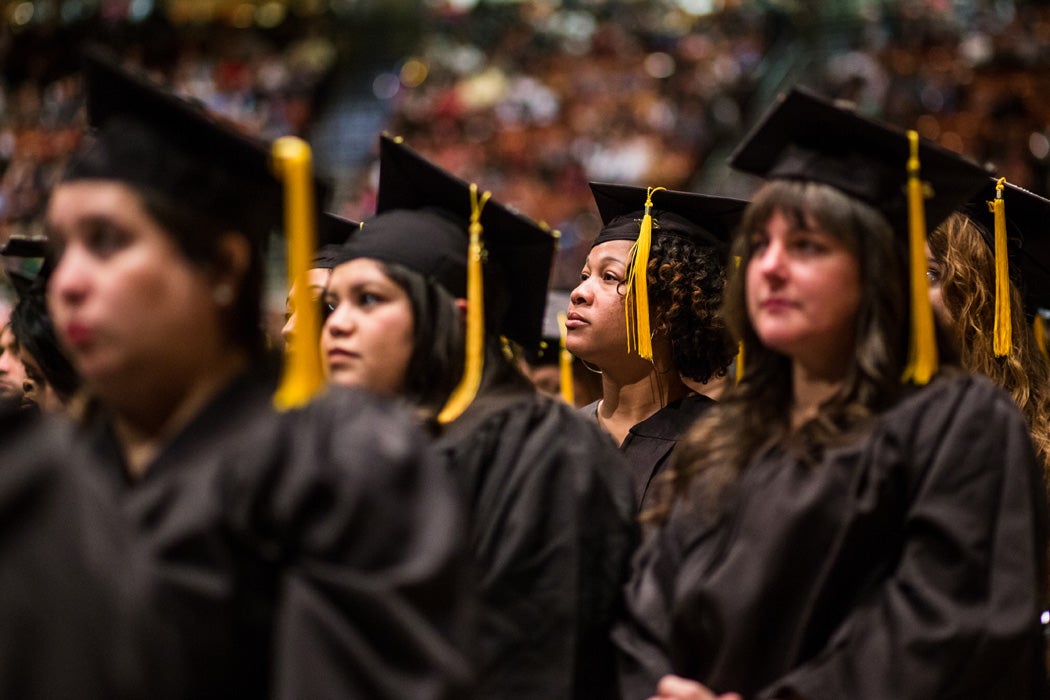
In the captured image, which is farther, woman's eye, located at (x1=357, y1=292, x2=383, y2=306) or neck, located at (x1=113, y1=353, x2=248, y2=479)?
woman's eye, located at (x1=357, y1=292, x2=383, y2=306)

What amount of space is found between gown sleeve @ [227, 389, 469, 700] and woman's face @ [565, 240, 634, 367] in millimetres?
1469

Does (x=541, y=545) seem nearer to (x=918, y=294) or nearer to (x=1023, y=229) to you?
(x=918, y=294)

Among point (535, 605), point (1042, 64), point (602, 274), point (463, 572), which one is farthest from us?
point (1042, 64)

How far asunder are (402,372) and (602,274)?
0.87 m

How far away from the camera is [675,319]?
9.81 feet

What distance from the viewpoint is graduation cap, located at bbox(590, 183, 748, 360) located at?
2.81 meters

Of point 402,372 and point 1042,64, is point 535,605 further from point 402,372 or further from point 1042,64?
point 1042,64

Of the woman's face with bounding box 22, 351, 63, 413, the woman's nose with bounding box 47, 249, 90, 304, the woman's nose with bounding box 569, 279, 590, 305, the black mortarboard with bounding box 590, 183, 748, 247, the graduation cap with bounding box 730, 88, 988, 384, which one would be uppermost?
the graduation cap with bounding box 730, 88, 988, 384

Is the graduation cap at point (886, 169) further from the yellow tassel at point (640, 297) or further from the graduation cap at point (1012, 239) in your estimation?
the yellow tassel at point (640, 297)

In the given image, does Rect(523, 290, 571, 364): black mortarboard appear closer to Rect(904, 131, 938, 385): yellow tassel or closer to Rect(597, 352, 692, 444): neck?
Rect(597, 352, 692, 444): neck

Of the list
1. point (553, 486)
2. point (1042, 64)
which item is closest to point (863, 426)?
point (553, 486)

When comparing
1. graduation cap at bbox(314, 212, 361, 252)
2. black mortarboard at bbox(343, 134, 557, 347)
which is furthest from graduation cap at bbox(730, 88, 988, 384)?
graduation cap at bbox(314, 212, 361, 252)

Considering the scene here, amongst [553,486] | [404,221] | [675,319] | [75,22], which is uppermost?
[75,22]

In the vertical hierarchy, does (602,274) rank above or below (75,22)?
below
